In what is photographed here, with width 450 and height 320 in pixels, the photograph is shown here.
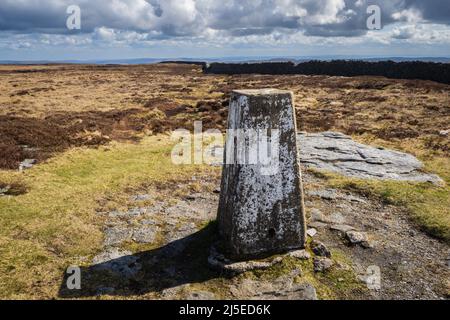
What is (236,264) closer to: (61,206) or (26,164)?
(61,206)

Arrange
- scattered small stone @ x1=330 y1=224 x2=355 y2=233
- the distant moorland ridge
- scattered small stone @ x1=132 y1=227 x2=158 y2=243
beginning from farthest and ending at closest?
1. the distant moorland ridge
2. scattered small stone @ x1=330 y1=224 x2=355 y2=233
3. scattered small stone @ x1=132 y1=227 x2=158 y2=243

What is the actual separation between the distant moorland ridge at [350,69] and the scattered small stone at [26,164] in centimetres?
4194

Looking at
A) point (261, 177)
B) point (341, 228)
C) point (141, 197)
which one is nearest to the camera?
point (261, 177)

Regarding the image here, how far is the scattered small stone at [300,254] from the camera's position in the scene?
946 centimetres

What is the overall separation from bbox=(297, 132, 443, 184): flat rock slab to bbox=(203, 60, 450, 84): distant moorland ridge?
3172 cm

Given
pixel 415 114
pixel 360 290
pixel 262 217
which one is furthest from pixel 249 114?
pixel 415 114

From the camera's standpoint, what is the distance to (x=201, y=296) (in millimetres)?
8320

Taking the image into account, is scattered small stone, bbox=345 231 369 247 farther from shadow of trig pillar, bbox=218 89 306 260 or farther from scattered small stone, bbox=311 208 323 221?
shadow of trig pillar, bbox=218 89 306 260

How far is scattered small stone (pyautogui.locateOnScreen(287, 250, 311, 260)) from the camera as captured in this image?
9.46 m

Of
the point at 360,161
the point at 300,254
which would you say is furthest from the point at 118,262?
the point at 360,161

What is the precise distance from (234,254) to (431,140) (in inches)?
603

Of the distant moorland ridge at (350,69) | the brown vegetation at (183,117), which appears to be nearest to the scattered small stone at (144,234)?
the brown vegetation at (183,117)

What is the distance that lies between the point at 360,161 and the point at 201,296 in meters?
10.8

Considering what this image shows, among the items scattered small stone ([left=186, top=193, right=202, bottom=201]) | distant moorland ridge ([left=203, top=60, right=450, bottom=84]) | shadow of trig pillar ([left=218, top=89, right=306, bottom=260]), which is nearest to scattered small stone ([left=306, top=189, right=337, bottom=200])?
scattered small stone ([left=186, top=193, right=202, bottom=201])
